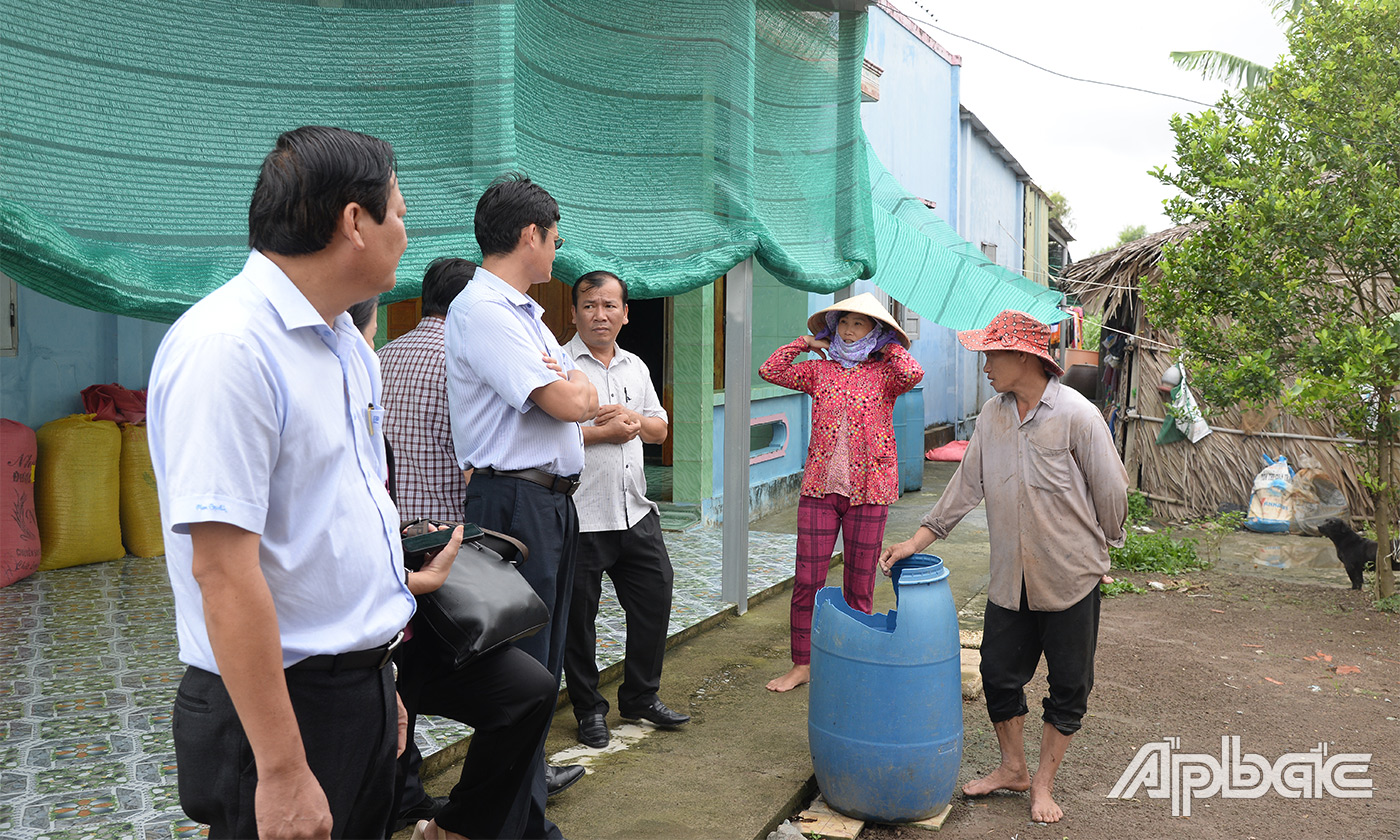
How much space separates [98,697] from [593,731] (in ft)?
6.53

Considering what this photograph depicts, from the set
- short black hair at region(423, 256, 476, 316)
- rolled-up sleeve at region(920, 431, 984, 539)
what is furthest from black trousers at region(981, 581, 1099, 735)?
short black hair at region(423, 256, 476, 316)

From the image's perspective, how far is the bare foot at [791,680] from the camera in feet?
15.9

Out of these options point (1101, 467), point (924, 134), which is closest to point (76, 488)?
point (1101, 467)

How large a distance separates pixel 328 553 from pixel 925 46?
15.0 m

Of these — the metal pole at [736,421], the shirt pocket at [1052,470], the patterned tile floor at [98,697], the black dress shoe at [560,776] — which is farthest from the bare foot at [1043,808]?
the metal pole at [736,421]

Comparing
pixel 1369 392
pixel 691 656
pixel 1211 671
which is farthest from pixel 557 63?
pixel 1369 392

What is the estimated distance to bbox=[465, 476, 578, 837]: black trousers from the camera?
2.91m

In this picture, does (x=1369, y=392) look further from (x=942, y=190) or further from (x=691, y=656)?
(x=942, y=190)

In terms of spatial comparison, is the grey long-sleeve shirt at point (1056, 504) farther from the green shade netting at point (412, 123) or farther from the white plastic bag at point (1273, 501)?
the white plastic bag at point (1273, 501)

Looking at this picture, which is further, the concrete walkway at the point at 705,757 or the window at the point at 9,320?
the window at the point at 9,320

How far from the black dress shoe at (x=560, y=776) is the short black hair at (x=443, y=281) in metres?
1.65

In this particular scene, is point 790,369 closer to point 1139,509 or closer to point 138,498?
point 138,498

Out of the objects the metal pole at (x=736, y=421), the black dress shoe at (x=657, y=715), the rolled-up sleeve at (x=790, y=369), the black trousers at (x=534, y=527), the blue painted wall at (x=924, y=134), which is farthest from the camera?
the blue painted wall at (x=924, y=134)

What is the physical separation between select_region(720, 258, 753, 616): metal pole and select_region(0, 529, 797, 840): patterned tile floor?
37cm
